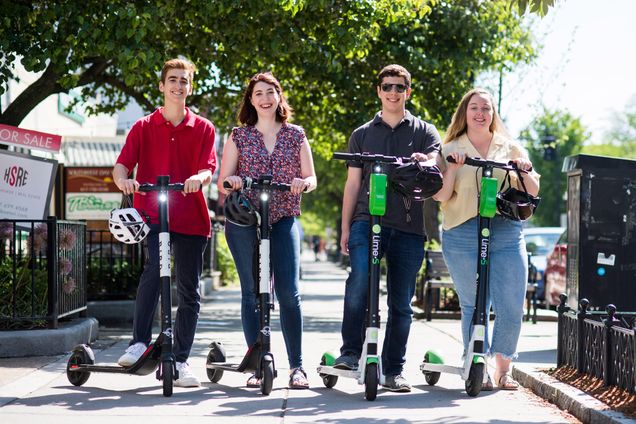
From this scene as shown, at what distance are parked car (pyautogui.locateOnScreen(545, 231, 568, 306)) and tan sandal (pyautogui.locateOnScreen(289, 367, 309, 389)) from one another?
8.29 metres

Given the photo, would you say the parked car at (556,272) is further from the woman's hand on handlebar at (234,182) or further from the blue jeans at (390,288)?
the woman's hand on handlebar at (234,182)

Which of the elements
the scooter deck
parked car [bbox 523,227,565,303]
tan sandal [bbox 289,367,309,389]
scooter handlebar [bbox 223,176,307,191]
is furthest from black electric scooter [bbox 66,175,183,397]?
parked car [bbox 523,227,565,303]

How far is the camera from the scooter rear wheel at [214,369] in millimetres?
7195

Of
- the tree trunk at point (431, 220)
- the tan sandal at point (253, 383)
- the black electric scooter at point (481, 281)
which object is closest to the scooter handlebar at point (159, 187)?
the tan sandal at point (253, 383)

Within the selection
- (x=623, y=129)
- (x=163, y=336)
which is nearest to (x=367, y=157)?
(x=163, y=336)

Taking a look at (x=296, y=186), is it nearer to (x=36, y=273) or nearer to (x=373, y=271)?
(x=373, y=271)

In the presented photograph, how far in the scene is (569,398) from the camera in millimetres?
6402

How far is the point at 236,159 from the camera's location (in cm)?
693

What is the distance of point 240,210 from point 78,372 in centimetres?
151

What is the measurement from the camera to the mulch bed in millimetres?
5918

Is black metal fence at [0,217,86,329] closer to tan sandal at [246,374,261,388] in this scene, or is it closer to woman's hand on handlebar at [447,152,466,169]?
tan sandal at [246,374,261,388]

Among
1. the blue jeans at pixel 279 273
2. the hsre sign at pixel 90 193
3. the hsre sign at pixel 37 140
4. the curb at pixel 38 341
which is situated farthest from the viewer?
the hsre sign at pixel 90 193

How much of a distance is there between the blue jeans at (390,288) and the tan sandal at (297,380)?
311mm

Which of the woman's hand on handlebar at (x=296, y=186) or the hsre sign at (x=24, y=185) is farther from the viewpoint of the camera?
the hsre sign at (x=24, y=185)
